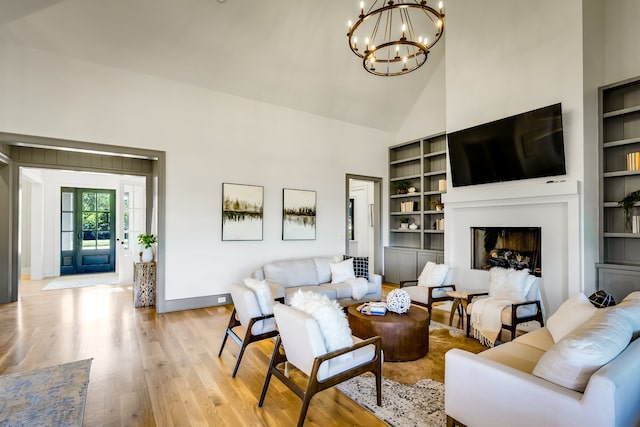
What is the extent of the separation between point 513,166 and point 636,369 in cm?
352

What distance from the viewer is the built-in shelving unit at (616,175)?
4.06 meters

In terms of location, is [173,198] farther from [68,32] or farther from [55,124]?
[68,32]

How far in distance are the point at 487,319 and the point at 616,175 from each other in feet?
8.48

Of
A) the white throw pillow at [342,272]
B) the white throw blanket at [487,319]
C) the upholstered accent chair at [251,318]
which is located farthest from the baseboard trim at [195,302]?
the white throw blanket at [487,319]

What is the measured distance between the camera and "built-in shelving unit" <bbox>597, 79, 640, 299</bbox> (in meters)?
4.06

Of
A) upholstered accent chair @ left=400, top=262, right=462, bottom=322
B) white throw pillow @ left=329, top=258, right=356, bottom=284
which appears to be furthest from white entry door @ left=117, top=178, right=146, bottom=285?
upholstered accent chair @ left=400, top=262, right=462, bottom=322

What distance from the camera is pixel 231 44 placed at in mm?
5016

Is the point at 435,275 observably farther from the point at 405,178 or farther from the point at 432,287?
the point at 405,178

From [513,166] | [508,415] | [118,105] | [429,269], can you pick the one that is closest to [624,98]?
[513,166]

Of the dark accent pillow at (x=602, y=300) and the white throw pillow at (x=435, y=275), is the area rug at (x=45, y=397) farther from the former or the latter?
the white throw pillow at (x=435, y=275)

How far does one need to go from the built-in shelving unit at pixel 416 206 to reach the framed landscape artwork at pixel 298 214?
2141 millimetres

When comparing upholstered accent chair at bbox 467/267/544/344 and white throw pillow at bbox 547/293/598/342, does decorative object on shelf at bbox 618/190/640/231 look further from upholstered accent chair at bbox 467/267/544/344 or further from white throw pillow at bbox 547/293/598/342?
white throw pillow at bbox 547/293/598/342

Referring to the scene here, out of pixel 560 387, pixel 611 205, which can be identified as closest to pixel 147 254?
pixel 560 387

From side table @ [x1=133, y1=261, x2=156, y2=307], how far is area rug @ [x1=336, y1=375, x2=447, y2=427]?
4.09 meters
